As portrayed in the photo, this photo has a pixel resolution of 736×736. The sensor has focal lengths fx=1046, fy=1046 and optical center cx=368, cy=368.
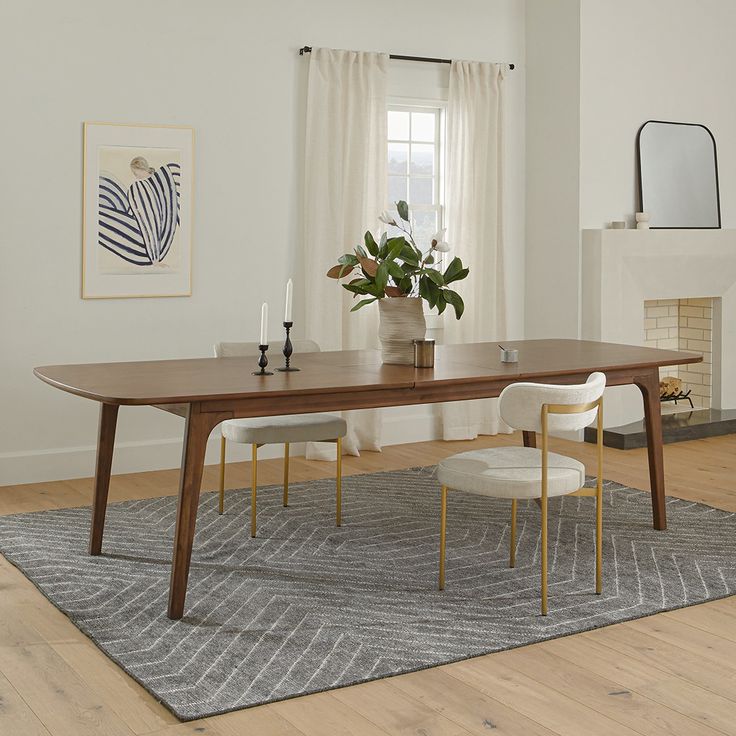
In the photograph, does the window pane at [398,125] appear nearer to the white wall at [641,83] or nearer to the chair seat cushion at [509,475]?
the white wall at [641,83]

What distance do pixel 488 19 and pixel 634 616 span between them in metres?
4.61

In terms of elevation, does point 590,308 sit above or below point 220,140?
below

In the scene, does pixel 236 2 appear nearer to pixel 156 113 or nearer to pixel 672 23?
pixel 156 113

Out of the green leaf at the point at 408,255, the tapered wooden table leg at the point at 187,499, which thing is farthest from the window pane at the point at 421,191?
the tapered wooden table leg at the point at 187,499

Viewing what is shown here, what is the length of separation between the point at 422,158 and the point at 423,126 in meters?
0.21

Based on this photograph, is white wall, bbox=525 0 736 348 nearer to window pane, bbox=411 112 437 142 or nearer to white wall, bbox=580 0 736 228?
white wall, bbox=580 0 736 228

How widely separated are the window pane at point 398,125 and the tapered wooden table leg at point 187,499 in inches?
146

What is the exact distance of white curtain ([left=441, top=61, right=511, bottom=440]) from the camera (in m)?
6.76

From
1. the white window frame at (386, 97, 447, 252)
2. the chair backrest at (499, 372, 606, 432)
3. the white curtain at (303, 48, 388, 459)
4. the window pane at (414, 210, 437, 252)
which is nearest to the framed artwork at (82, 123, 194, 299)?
the white curtain at (303, 48, 388, 459)

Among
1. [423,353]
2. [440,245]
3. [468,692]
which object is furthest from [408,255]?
[468,692]

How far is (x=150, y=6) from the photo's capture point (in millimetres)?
5695

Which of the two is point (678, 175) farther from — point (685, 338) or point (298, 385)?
point (298, 385)

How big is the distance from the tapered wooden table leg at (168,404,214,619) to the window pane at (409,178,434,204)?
3668mm

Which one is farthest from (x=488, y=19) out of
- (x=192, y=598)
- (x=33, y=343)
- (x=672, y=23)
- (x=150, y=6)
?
(x=192, y=598)
